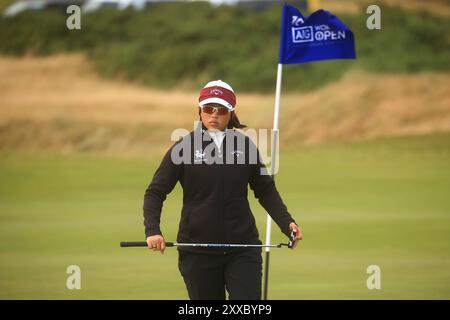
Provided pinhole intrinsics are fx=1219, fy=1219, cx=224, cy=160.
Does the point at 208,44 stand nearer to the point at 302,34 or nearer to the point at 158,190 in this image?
the point at 302,34

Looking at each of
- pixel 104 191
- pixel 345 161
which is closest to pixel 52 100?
pixel 345 161

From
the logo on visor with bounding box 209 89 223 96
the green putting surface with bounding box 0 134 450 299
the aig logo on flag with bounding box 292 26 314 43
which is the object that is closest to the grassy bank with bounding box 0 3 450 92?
the green putting surface with bounding box 0 134 450 299

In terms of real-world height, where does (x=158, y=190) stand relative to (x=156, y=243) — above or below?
above

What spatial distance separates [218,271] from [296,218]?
1217 centimetres

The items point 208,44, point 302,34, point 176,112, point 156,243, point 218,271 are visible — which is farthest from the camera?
point 208,44

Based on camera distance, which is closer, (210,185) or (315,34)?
(210,185)

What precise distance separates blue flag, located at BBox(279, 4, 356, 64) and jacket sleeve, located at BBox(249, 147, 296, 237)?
7.17 ft

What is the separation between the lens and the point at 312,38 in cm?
973

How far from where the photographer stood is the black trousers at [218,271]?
7335 mm

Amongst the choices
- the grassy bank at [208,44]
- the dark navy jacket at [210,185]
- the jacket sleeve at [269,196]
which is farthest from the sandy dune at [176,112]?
the dark navy jacket at [210,185]

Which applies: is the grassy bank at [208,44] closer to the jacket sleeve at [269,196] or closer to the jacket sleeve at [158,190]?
the jacket sleeve at [269,196]

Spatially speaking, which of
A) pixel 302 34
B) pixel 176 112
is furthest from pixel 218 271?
pixel 176 112

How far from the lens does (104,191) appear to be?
80.5 feet

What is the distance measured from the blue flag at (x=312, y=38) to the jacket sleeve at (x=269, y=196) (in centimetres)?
219
